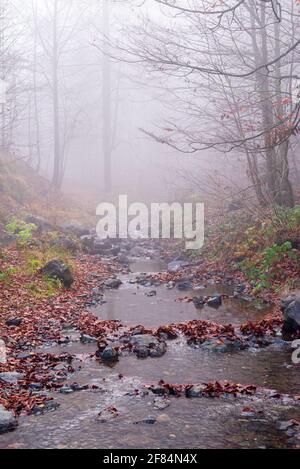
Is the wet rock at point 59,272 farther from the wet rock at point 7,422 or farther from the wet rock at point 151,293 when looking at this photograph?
the wet rock at point 7,422

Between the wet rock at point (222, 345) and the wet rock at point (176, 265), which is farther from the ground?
the wet rock at point (176, 265)

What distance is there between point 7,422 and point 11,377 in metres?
1.25

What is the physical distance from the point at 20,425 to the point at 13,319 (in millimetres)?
3638

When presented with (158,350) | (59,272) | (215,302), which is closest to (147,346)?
(158,350)

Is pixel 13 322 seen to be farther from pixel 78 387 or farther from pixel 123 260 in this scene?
pixel 123 260

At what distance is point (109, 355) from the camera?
7.02 m

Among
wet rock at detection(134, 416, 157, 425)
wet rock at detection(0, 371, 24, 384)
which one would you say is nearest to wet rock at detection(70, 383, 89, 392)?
wet rock at detection(0, 371, 24, 384)

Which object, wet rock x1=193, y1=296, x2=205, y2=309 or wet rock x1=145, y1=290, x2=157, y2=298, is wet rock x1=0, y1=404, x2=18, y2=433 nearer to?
wet rock x1=193, y1=296, x2=205, y2=309

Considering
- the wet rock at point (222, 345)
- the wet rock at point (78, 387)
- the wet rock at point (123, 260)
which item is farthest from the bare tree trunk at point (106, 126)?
the wet rock at point (78, 387)

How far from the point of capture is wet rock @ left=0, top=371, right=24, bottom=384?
5.98 metres

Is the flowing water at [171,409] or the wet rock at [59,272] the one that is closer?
the flowing water at [171,409]

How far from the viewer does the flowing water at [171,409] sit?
15.2 ft

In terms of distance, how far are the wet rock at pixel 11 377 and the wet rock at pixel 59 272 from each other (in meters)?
5.04

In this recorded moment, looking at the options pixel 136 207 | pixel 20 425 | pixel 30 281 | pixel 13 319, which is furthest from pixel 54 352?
pixel 136 207
